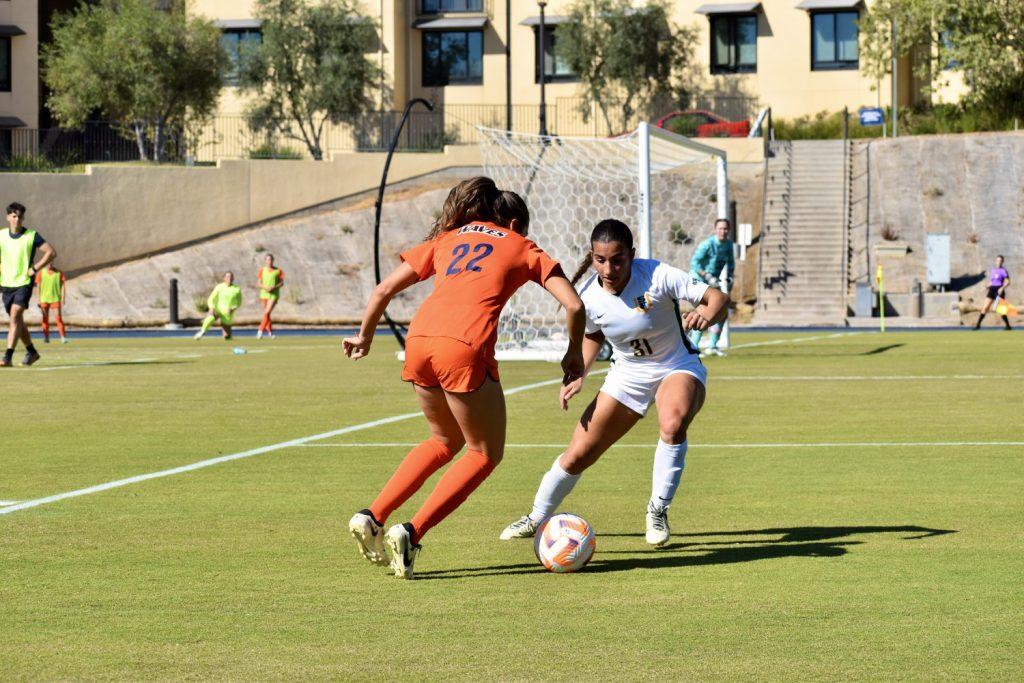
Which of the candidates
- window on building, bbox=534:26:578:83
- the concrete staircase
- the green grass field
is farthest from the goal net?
window on building, bbox=534:26:578:83

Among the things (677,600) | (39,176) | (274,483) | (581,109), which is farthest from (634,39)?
(677,600)

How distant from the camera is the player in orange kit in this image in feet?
24.2

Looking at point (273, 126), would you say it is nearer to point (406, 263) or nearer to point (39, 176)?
point (39, 176)

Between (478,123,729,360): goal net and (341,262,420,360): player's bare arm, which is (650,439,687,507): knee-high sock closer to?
(341,262,420,360): player's bare arm

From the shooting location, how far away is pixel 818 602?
675 centimetres

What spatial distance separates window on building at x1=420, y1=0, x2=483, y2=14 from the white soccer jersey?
5447 cm

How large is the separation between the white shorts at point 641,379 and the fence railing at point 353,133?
4551 cm

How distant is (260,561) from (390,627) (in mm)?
1713

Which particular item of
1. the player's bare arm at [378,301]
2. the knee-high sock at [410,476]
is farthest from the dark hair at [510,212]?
the knee-high sock at [410,476]

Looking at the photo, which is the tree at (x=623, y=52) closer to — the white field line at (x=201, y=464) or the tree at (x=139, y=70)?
the tree at (x=139, y=70)

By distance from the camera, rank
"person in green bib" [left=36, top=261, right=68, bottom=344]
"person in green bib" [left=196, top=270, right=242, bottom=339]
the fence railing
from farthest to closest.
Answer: the fence railing → "person in green bib" [left=196, top=270, right=242, bottom=339] → "person in green bib" [left=36, top=261, right=68, bottom=344]

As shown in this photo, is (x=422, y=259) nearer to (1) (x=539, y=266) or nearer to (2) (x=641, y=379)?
(1) (x=539, y=266)

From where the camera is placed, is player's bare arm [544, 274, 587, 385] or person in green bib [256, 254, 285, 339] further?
person in green bib [256, 254, 285, 339]

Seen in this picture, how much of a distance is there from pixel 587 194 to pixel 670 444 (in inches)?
1297
